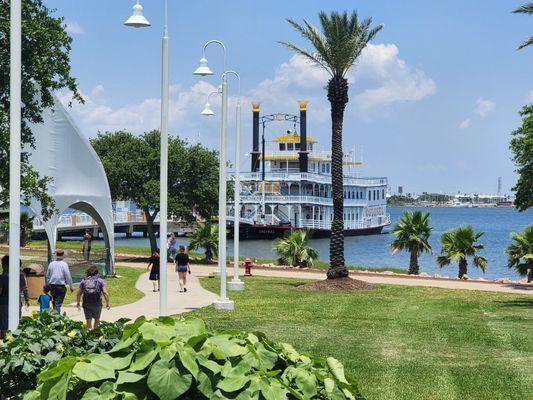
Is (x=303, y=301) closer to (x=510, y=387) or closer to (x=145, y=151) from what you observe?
(x=510, y=387)

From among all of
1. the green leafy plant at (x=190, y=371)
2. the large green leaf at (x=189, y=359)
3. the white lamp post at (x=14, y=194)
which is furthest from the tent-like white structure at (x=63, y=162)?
the large green leaf at (x=189, y=359)

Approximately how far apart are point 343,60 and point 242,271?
1138cm

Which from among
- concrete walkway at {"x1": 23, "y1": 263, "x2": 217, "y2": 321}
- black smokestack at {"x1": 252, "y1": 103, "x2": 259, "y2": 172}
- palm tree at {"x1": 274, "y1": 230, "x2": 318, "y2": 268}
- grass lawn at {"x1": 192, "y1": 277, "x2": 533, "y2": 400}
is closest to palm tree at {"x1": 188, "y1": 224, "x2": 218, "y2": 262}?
palm tree at {"x1": 274, "y1": 230, "x2": 318, "y2": 268}

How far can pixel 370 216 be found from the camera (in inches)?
3925

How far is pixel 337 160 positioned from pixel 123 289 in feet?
28.0

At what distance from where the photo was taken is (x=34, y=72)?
22953mm

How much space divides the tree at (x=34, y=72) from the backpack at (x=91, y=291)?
21.9ft

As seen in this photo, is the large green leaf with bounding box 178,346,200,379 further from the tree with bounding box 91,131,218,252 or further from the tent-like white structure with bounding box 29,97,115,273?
the tree with bounding box 91,131,218,252

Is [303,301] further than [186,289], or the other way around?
[186,289]

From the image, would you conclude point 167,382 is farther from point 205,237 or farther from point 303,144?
point 303,144

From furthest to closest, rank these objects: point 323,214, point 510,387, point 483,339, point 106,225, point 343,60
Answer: point 323,214, point 106,225, point 343,60, point 483,339, point 510,387

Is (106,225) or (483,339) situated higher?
(106,225)

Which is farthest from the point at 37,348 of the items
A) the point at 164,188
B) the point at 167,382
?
the point at 164,188

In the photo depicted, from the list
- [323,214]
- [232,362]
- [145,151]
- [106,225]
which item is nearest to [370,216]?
[323,214]
